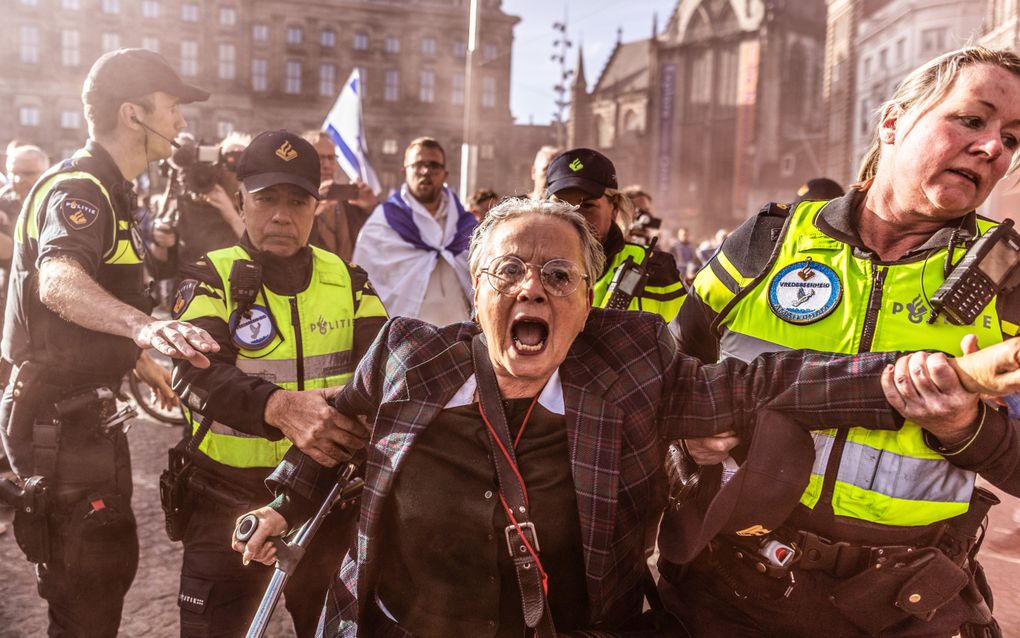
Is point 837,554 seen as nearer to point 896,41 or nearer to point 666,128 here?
point 896,41

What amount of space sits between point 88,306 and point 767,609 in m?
2.48

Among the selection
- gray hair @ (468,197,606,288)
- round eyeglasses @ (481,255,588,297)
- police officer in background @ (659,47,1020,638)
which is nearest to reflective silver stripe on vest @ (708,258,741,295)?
police officer in background @ (659,47,1020,638)

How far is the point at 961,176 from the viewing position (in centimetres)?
210

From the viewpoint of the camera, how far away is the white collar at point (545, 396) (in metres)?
2.20

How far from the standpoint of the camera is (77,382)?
11.0 feet

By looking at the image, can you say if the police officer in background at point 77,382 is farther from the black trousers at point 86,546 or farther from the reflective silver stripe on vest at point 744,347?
the reflective silver stripe on vest at point 744,347

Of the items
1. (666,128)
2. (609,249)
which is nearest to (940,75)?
(609,249)

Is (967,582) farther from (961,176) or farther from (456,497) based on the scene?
(456,497)

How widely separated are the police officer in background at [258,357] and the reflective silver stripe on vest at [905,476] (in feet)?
5.52

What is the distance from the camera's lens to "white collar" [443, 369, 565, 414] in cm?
220

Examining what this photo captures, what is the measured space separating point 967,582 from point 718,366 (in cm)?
88

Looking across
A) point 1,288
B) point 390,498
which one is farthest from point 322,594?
point 1,288

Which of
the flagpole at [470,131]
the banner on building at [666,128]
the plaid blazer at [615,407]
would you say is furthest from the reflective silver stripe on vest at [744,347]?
the banner on building at [666,128]

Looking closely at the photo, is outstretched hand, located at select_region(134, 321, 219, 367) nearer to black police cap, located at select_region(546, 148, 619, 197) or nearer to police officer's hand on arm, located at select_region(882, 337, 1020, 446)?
police officer's hand on arm, located at select_region(882, 337, 1020, 446)
